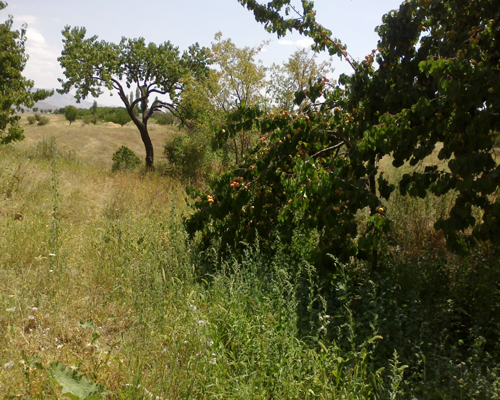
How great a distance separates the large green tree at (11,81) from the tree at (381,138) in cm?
824

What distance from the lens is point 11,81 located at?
10875 millimetres

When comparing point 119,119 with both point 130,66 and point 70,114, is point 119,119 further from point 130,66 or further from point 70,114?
point 130,66

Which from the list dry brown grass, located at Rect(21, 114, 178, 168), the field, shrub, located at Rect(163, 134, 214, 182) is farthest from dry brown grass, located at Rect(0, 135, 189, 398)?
dry brown grass, located at Rect(21, 114, 178, 168)

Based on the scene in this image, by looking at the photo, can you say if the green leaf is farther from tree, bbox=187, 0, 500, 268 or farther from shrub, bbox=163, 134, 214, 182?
shrub, bbox=163, 134, 214, 182

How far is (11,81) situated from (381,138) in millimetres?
10802

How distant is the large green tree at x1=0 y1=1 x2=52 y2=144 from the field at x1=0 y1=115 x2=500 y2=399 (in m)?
6.20

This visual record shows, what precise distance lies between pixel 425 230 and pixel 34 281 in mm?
4577

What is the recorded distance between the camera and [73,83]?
14.0m

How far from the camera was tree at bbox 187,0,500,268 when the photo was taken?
290cm

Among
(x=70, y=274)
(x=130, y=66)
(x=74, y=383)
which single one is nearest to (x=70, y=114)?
(x=130, y=66)

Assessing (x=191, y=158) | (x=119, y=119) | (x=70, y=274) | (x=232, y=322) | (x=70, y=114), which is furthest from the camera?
(x=70, y=114)

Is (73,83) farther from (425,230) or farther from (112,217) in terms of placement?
(425,230)

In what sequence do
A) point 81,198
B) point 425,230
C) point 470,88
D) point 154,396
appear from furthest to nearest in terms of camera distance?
1. point 81,198
2. point 425,230
3. point 470,88
4. point 154,396

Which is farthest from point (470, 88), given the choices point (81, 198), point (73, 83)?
point (73, 83)
